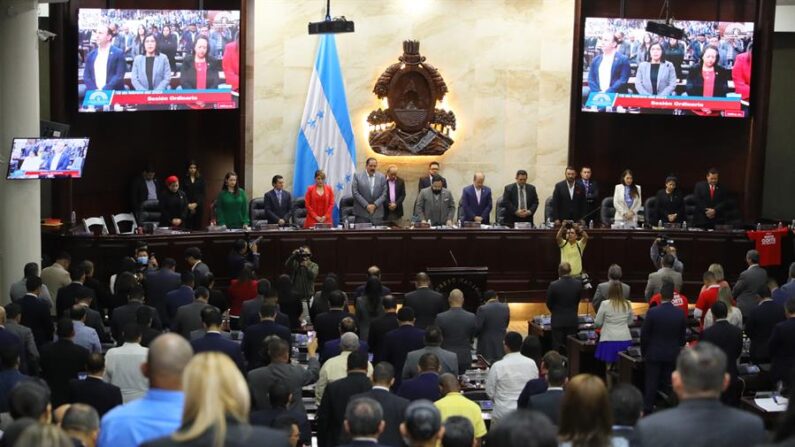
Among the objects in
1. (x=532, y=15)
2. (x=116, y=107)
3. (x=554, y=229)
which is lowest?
(x=554, y=229)

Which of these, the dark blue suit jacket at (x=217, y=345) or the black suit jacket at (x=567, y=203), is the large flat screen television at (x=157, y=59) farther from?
the dark blue suit jacket at (x=217, y=345)

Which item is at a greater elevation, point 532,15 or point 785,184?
point 532,15

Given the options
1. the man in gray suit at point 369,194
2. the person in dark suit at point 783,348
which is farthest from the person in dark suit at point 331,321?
the man in gray suit at point 369,194

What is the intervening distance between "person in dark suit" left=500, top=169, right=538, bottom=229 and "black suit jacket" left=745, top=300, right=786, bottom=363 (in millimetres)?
5877

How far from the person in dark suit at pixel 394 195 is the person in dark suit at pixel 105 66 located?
4051 millimetres

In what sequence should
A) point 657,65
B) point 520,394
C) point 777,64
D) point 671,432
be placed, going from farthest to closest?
point 777,64
point 657,65
point 520,394
point 671,432

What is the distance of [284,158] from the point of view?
1952 centimetres

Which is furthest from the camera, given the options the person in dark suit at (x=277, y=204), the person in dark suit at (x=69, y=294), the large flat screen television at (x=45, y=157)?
the person in dark suit at (x=277, y=204)

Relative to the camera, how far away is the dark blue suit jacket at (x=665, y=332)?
1204cm

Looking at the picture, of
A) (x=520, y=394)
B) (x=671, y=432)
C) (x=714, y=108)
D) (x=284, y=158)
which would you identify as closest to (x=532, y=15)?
(x=714, y=108)

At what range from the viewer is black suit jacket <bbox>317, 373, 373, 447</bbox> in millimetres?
8664

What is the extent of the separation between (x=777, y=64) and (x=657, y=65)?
12.0 feet

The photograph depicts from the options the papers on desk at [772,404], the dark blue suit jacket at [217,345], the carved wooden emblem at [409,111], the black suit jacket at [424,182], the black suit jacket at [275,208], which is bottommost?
the papers on desk at [772,404]

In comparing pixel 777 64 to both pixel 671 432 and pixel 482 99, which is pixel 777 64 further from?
pixel 671 432
